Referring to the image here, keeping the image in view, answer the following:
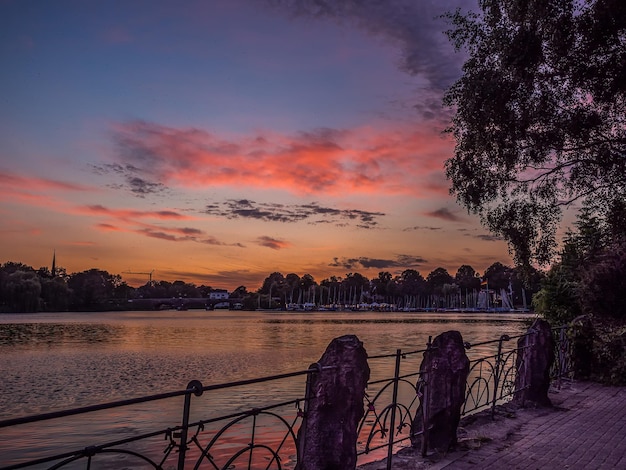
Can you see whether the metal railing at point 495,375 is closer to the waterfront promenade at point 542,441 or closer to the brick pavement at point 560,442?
the waterfront promenade at point 542,441

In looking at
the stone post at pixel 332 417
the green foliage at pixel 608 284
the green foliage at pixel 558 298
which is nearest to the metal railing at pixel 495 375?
the green foliage at pixel 558 298

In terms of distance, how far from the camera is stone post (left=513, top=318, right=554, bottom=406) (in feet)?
32.4

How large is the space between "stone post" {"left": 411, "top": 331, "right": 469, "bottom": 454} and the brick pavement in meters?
0.29

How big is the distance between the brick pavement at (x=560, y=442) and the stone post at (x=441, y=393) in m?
0.29

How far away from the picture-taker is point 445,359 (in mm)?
7242

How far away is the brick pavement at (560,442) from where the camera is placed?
659 centimetres

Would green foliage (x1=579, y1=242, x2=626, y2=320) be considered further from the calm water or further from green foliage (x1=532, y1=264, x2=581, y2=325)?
the calm water

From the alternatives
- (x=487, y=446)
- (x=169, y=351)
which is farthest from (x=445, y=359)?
(x=169, y=351)

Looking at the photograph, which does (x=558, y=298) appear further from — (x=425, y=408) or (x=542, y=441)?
(x=425, y=408)

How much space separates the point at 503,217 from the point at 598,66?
393cm

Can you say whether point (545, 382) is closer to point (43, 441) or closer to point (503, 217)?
point (503, 217)

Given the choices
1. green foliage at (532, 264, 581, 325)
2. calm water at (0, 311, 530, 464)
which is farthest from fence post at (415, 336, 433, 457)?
calm water at (0, 311, 530, 464)

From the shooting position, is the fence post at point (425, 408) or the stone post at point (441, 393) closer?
the fence post at point (425, 408)

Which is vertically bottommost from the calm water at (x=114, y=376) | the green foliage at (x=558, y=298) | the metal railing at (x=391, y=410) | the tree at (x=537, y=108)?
the calm water at (x=114, y=376)
